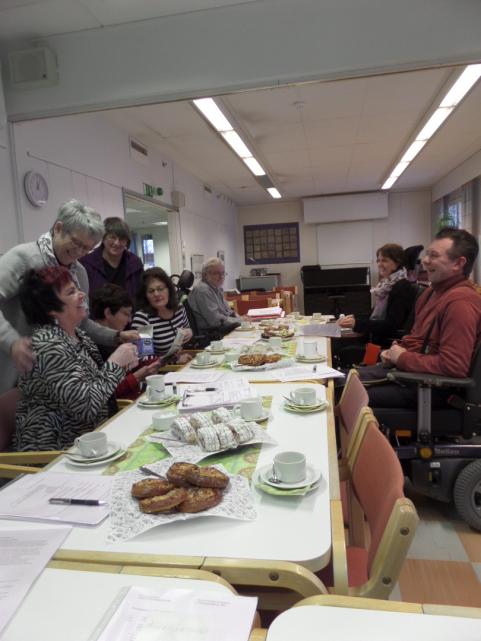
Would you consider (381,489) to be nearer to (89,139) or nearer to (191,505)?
(191,505)

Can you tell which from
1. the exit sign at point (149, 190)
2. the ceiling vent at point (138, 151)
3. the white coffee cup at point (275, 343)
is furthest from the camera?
the exit sign at point (149, 190)

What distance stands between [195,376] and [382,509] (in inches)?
51.7

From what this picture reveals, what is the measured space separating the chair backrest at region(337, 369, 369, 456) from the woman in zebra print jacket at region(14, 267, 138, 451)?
0.94 m

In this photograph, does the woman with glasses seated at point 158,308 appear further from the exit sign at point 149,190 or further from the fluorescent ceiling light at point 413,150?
the fluorescent ceiling light at point 413,150

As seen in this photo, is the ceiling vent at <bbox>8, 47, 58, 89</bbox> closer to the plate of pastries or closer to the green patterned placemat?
the green patterned placemat

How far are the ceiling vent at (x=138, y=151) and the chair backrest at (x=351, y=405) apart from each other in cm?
399

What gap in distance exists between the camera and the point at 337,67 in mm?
2496

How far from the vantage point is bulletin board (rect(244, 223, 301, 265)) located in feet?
34.3

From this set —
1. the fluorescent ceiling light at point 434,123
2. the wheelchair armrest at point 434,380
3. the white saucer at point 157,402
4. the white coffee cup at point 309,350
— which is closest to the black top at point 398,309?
the white coffee cup at point 309,350

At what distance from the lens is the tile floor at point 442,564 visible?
1850 millimetres

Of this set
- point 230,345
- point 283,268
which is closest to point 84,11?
point 230,345

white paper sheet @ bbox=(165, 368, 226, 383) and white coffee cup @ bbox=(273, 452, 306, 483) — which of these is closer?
white coffee cup @ bbox=(273, 452, 306, 483)

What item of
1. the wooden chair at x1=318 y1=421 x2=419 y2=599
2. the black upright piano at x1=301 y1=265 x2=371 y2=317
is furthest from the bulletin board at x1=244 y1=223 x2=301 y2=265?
the wooden chair at x1=318 y1=421 x2=419 y2=599

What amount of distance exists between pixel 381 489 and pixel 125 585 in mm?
691
